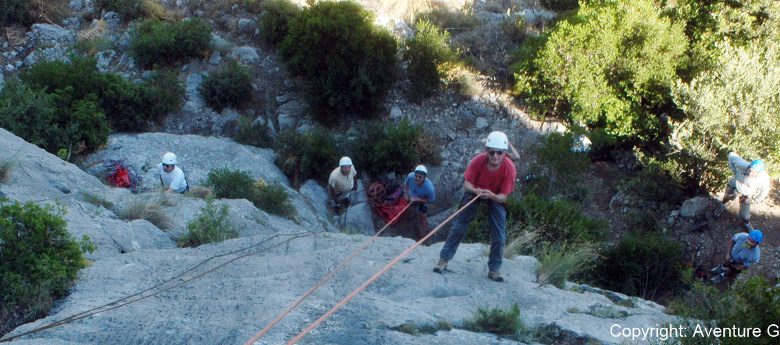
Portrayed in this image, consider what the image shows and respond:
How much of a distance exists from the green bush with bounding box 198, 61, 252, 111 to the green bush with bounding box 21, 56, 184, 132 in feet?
2.91

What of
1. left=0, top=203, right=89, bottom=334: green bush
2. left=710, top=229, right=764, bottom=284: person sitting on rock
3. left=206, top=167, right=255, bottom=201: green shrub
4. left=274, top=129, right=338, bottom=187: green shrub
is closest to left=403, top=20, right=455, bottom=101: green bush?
left=274, top=129, right=338, bottom=187: green shrub

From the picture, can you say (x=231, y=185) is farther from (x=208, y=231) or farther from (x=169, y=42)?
(x=169, y=42)

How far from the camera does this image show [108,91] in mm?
16469

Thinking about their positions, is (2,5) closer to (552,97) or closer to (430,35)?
(430,35)

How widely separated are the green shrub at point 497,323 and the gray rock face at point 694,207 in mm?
10389

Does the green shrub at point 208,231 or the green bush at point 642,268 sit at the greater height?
the green shrub at point 208,231

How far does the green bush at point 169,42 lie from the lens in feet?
61.5

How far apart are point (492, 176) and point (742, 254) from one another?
645cm

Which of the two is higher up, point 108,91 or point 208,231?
point 108,91

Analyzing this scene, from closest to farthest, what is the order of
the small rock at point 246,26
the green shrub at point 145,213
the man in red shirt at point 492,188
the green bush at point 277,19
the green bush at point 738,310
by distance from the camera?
the green bush at point 738,310 < the man in red shirt at point 492,188 < the green shrub at point 145,213 < the green bush at point 277,19 < the small rock at point 246,26

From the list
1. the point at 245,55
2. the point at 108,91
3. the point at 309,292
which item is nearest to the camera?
the point at 309,292

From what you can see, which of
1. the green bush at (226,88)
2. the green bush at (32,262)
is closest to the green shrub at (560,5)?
the green bush at (226,88)

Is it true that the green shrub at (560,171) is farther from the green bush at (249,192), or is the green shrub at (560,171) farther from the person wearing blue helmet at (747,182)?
the green bush at (249,192)

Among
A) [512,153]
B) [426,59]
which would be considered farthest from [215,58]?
[512,153]
